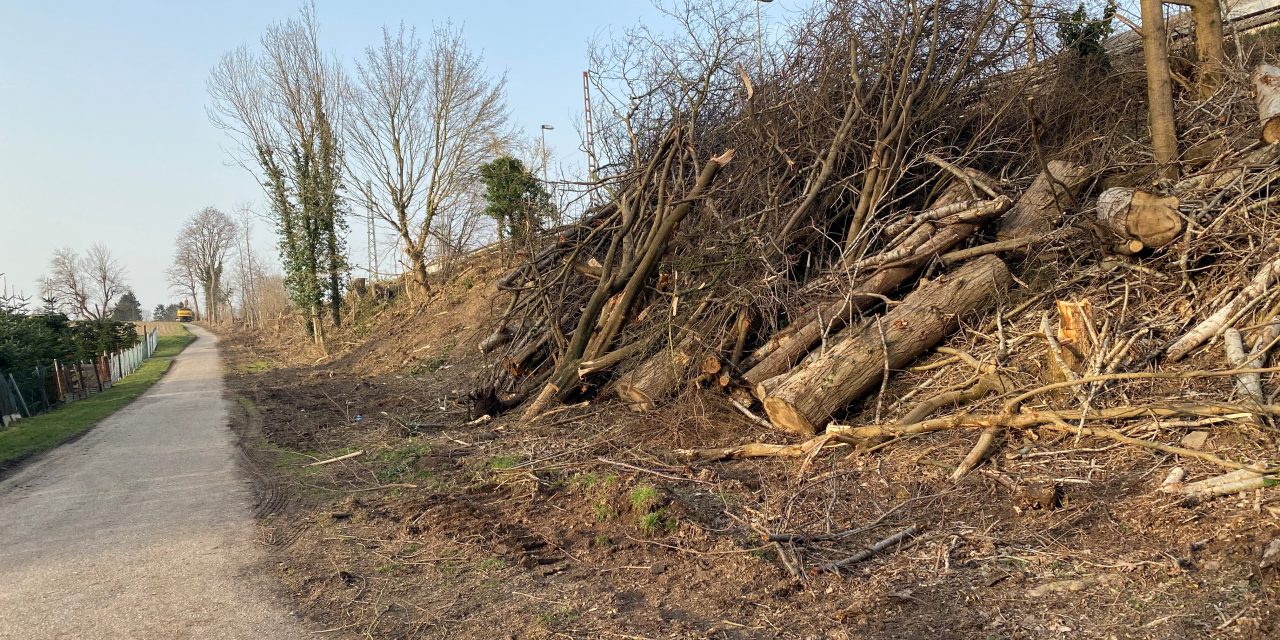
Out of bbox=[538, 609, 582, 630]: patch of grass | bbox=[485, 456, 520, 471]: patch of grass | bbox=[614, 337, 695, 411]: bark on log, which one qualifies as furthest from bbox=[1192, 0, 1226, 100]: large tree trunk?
bbox=[538, 609, 582, 630]: patch of grass

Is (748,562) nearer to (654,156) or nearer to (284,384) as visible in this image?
(654,156)

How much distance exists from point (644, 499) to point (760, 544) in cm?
104

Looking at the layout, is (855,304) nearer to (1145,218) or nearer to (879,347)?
(879,347)

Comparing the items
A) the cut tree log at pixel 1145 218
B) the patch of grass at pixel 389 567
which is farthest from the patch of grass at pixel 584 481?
the cut tree log at pixel 1145 218

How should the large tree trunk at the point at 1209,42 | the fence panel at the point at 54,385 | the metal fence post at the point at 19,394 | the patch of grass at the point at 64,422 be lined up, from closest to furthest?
the large tree trunk at the point at 1209,42, the patch of grass at the point at 64,422, the fence panel at the point at 54,385, the metal fence post at the point at 19,394

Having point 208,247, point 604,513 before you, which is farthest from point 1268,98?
point 208,247

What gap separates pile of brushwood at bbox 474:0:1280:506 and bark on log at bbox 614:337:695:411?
36 mm

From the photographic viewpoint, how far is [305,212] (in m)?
29.0

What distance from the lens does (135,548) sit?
5.82 meters

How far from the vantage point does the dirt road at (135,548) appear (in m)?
4.36

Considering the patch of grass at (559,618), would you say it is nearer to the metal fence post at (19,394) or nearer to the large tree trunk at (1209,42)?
the large tree trunk at (1209,42)

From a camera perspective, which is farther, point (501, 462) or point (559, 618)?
point (501, 462)

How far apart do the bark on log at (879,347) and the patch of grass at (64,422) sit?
34.1 feet

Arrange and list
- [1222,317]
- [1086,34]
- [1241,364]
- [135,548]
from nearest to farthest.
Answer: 1. [1241,364]
2. [1222,317]
3. [135,548]
4. [1086,34]
